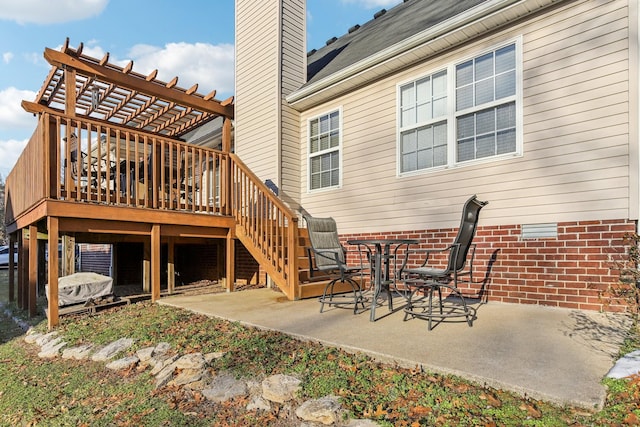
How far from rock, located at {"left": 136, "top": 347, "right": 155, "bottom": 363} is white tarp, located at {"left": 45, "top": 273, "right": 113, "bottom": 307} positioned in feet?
7.52

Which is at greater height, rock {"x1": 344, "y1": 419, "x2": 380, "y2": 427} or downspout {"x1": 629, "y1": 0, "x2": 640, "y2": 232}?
downspout {"x1": 629, "y1": 0, "x2": 640, "y2": 232}

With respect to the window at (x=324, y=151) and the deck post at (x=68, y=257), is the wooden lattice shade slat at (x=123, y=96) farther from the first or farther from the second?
the deck post at (x=68, y=257)

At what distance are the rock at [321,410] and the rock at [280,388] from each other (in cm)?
15

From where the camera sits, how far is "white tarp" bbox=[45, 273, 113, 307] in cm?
475

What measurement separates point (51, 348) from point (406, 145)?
4833 millimetres

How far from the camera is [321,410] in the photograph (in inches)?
76.9

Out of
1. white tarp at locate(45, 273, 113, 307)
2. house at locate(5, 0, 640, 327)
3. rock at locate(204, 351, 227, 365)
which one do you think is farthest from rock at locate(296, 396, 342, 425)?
white tarp at locate(45, 273, 113, 307)

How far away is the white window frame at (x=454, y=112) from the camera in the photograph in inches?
167

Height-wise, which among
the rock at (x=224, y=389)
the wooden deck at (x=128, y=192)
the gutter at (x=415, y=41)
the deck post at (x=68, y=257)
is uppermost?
the gutter at (x=415, y=41)

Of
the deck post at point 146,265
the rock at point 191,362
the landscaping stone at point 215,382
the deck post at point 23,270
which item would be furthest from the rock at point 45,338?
the deck post at point 23,270

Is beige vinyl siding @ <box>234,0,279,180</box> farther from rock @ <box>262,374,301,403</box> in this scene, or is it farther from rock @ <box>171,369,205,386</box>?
rock @ <box>262,374,301,403</box>

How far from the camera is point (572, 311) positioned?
3738mm

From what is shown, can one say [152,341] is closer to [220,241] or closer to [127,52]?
[220,241]

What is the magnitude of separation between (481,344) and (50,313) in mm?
4540
